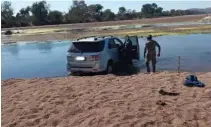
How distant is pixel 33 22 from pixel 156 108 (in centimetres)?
10847

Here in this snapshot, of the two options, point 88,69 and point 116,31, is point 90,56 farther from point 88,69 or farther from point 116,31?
point 116,31

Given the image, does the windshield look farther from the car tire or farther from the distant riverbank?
the distant riverbank

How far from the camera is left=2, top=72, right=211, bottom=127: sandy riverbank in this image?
7430 millimetres

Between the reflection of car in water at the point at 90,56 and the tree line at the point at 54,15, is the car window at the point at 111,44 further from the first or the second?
the tree line at the point at 54,15

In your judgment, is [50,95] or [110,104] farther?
[50,95]

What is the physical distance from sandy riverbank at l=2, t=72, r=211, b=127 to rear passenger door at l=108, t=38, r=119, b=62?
144 inches

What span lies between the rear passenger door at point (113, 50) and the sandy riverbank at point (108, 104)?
3645mm

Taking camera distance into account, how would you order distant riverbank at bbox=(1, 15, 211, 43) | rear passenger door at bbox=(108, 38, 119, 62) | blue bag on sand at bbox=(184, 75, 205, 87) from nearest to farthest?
blue bag on sand at bbox=(184, 75, 205, 87) → rear passenger door at bbox=(108, 38, 119, 62) → distant riverbank at bbox=(1, 15, 211, 43)

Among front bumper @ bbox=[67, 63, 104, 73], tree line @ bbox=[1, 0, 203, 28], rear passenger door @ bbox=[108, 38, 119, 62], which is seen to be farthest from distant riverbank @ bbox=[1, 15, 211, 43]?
tree line @ bbox=[1, 0, 203, 28]

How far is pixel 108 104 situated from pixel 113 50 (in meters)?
7.17

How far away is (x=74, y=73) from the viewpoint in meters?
15.1

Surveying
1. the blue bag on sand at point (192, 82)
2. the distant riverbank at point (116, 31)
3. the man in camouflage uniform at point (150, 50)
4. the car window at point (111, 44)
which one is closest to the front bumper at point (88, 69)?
the car window at point (111, 44)

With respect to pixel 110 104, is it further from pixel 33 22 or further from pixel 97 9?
pixel 97 9

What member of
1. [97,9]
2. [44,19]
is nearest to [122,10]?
[97,9]
